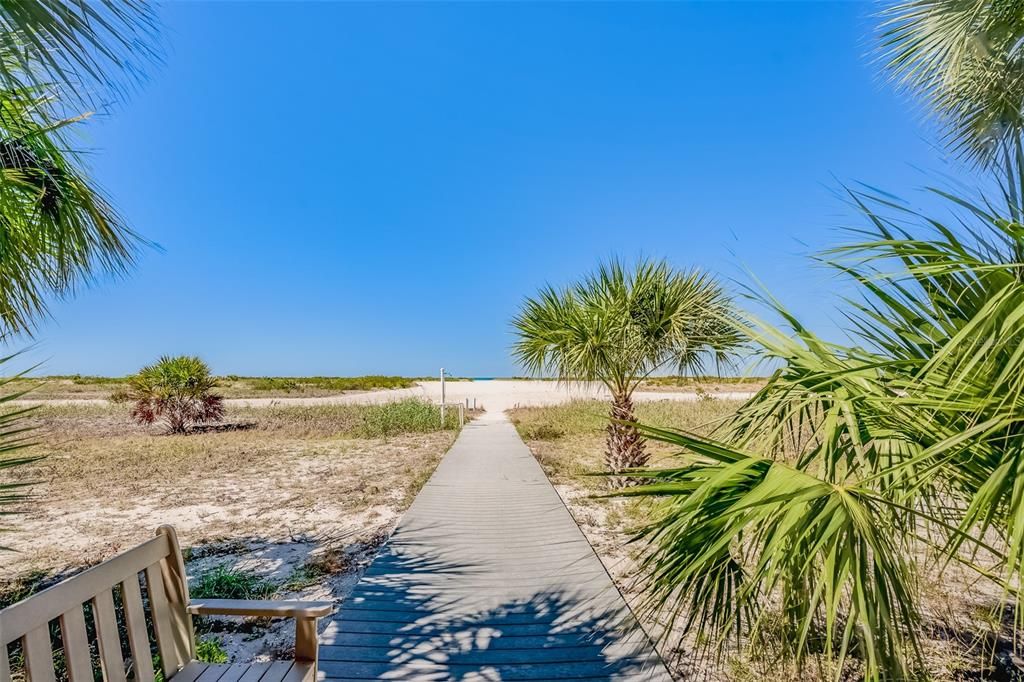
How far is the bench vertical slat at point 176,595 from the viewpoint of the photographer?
2160mm

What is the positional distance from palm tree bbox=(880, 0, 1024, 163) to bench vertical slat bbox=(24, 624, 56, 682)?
16.8 feet

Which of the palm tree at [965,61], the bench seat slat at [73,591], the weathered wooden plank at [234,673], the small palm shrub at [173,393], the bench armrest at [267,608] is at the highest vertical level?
the palm tree at [965,61]

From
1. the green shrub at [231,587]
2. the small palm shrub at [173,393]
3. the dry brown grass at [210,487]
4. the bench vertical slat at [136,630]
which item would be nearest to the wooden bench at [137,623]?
the bench vertical slat at [136,630]

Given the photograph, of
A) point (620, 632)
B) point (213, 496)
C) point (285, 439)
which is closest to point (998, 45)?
point (620, 632)

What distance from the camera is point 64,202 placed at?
10.8 feet

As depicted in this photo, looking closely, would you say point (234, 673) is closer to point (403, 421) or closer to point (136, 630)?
point (136, 630)

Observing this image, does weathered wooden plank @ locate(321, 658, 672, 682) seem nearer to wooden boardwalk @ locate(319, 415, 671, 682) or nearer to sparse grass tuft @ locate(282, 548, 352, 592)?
wooden boardwalk @ locate(319, 415, 671, 682)

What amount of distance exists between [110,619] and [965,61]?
6.19 m

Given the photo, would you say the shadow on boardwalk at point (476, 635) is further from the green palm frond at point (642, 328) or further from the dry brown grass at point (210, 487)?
the green palm frond at point (642, 328)

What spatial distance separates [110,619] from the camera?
72.1 inches

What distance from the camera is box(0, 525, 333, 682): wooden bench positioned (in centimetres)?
151

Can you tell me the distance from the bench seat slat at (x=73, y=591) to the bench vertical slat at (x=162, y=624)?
8 centimetres

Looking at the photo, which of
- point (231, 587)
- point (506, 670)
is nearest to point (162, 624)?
point (506, 670)

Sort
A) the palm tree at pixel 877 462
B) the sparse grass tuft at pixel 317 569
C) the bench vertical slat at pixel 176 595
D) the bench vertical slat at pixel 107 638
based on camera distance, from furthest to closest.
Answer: the sparse grass tuft at pixel 317 569 < the bench vertical slat at pixel 176 595 < the bench vertical slat at pixel 107 638 < the palm tree at pixel 877 462
